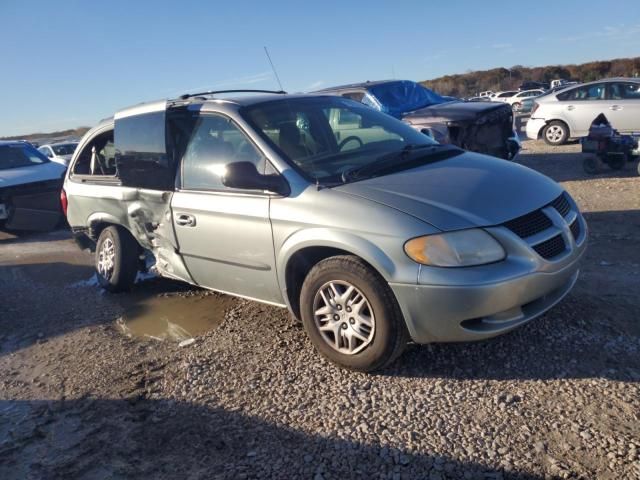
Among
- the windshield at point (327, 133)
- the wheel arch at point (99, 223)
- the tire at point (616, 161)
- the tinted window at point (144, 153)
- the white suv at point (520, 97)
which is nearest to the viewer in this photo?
the windshield at point (327, 133)

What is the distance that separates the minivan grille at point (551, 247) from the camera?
3300mm

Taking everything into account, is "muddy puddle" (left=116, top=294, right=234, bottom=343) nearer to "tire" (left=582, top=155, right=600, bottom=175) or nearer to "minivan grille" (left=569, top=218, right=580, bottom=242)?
"minivan grille" (left=569, top=218, right=580, bottom=242)

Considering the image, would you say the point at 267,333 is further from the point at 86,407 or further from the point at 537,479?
the point at 537,479

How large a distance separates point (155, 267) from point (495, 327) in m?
3.21

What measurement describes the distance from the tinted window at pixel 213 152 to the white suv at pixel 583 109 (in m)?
11.1

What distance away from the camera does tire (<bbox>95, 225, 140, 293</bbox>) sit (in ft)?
18.1

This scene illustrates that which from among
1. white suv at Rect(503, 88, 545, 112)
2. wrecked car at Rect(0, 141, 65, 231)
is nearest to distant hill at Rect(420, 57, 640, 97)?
white suv at Rect(503, 88, 545, 112)

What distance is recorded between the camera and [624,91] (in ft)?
41.2

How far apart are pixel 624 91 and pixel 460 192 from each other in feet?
37.2

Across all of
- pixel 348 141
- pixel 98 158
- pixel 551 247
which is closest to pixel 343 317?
pixel 551 247

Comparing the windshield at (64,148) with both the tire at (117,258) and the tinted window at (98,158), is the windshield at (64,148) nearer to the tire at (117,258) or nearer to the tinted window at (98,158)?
the tinted window at (98,158)

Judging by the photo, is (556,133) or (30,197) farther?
(556,133)

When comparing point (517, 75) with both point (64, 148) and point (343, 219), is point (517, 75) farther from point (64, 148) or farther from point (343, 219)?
point (343, 219)

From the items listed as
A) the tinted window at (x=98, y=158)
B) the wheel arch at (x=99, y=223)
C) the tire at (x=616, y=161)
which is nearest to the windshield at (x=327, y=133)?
the wheel arch at (x=99, y=223)
